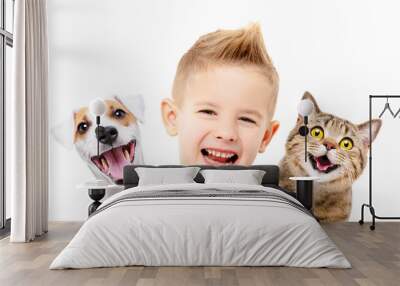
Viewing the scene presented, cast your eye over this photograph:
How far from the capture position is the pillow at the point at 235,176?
648 centimetres

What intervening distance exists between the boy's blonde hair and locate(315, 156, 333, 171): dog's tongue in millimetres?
944

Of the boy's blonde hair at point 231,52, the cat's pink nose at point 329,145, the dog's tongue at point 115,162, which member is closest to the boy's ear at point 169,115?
the boy's blonde hair at point 231,52

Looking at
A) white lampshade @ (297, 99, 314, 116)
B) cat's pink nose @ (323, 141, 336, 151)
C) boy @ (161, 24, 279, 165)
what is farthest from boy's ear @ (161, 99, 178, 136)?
cat's pink nose @ (323, 141, 336, 151)

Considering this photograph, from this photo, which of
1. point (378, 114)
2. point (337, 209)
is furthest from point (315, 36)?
point (337, 209)

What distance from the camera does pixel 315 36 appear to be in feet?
23.8

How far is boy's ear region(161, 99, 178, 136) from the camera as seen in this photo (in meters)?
7.23

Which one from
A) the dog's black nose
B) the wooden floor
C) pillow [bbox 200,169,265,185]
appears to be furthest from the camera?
the dog's black nose

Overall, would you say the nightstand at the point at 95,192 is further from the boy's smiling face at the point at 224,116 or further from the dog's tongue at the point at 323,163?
the dog's tongue at the point at 323,163

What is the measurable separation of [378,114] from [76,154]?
403 cm

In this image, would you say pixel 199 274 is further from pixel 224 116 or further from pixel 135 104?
pixel 135 104

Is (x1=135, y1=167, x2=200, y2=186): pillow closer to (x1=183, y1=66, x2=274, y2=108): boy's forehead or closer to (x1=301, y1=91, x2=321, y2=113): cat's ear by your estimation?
(x1=183, y1=66, x2=274, y2=108): boy's forehead

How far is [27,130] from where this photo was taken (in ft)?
19.2

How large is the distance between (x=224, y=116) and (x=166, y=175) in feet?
3.66

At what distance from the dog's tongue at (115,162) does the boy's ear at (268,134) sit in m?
1.83
